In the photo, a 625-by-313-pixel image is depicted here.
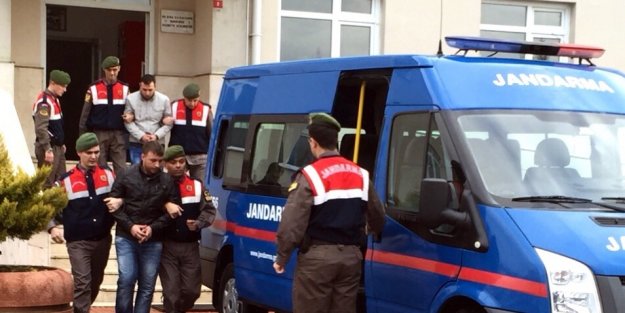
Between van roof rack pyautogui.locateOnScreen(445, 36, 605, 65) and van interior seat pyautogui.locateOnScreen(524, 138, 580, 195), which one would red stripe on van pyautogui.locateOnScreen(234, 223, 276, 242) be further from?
van interior seat pyautogui.locateOnScreen(524, 138, 580, 195)

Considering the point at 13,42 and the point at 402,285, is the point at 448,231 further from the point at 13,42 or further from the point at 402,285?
the point at 13,42

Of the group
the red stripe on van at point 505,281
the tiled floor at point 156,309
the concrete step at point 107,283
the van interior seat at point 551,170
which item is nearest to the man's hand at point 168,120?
the concrete step at point 107,283

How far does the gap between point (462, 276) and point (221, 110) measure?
4.23m

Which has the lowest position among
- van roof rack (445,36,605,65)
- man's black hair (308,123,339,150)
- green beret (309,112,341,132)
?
man's black hair (308,123,339,150)

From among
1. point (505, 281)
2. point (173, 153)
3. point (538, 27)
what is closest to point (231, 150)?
point (173, 153)

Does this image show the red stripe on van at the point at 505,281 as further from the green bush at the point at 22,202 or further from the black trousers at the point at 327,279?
the green bush at the point at 22,202

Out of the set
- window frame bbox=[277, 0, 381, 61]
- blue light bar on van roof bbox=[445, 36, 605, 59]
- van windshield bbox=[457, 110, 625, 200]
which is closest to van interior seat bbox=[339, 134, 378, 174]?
blue light bar on van roof bbox=[445, 36, 605, 59]

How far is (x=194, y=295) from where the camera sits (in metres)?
10.6

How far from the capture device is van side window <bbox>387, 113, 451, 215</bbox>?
805 cm

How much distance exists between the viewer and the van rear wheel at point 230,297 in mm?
10438

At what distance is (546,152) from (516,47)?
1013 mm

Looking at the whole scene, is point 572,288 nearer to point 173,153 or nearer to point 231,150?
point 173,153

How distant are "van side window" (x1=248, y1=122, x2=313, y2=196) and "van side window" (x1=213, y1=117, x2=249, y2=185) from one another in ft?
0.94

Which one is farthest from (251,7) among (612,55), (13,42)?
(612,55)
